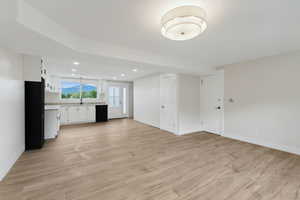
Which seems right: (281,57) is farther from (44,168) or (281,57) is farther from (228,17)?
(44,168)

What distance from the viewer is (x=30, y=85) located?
2.85 metres

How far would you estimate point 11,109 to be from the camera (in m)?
2.20

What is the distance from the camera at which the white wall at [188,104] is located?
4.30 metres

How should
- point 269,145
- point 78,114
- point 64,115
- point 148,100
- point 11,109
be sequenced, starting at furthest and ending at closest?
point 78,114
point 148,100
point 64,115
point 269,145
point 11,109

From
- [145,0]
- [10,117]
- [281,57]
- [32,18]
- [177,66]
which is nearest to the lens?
[145,0]

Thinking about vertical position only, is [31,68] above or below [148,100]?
above

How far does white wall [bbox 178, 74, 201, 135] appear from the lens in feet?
14.1

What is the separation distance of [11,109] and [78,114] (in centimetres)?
399

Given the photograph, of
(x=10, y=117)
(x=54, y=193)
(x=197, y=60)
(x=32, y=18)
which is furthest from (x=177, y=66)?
(x=10, y=117)

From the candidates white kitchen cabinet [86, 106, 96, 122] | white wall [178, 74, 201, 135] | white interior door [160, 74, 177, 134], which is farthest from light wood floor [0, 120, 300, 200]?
white kitchen cabinet [86, 106, 96, 122]

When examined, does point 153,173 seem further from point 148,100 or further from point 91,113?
point 91,113

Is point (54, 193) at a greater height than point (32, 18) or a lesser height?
lesser

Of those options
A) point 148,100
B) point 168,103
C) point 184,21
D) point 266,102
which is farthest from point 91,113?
point 266,102

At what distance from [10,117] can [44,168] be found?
1057mm
